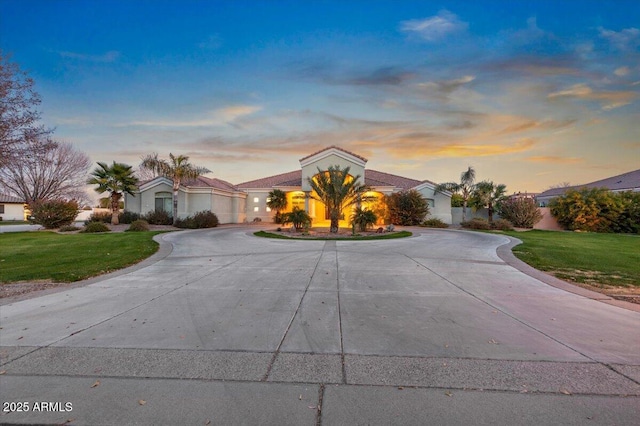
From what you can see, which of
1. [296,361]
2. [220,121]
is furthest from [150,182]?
[296,361]

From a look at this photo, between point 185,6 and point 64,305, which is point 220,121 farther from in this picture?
point 64,305

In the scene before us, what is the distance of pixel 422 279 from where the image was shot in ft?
25.5

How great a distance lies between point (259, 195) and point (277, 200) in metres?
4.00

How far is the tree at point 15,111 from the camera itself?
13.7 metres

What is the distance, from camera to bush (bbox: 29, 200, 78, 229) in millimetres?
22688

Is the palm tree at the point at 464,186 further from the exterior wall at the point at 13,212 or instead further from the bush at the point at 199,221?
the exterior wall at the point at 13,212

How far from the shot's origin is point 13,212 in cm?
4650

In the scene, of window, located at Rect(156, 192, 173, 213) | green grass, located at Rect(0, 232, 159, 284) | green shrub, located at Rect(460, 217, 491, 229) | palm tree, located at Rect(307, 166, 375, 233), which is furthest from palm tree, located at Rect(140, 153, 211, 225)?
green shrub, located at Rect(460, 217, 491, 229)

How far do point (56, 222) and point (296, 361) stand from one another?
2821 cm

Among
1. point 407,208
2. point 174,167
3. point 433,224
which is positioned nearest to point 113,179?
point 174,167

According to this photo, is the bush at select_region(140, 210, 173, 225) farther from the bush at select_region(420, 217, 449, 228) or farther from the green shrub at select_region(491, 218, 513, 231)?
the green shrub at select_region(491, 218, 513, 231)

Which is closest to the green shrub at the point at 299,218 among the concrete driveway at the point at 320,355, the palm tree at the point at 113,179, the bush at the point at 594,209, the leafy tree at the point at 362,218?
the leafy tree at the point at 362,218

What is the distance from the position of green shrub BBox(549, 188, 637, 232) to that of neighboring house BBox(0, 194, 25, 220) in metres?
70.5

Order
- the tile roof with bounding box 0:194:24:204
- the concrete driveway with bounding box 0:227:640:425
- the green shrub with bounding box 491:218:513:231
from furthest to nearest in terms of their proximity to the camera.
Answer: the tile roof with bounding box 0:194:24:204 < the green shrub with bounding box 491:218:513:231 < the concrete driveway with bounding box 0:227:640:425
